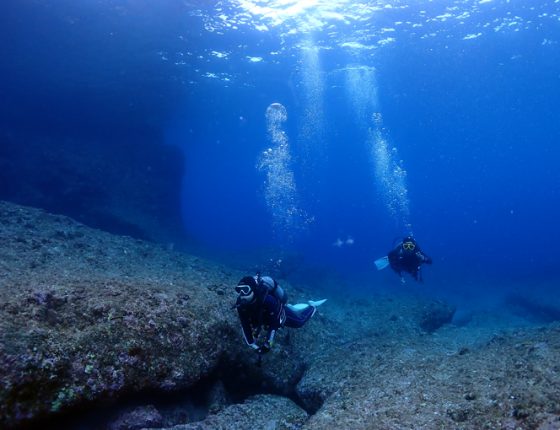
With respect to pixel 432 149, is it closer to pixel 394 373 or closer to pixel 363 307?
pixel 363 307

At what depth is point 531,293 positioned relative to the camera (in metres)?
20.6

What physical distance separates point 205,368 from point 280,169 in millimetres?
109816

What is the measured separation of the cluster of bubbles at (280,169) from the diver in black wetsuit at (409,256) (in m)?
31.6

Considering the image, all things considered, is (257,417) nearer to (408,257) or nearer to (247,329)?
(247,329)

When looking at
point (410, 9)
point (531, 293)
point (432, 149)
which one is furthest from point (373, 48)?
point (432, 149)

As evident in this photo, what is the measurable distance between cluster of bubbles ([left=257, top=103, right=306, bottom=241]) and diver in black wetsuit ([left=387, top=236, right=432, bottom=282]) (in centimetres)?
3160

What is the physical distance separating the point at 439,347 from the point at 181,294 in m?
5.76

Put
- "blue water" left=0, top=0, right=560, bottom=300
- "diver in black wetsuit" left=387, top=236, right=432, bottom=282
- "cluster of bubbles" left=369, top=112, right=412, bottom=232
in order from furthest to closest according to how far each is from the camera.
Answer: "cluster of bubbles" left=369, top=112, right=412, bottom=232, "blue water" left=0, top=0, right=560, bottom=300, "diver in black wetsuit" left=387, top=236, right=432, bottom=282

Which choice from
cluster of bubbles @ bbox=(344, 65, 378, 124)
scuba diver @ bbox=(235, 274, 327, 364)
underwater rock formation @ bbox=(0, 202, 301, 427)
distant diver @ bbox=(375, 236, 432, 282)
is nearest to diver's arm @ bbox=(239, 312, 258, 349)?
scuba diver @ bbox=(235, 274, 327, 364)

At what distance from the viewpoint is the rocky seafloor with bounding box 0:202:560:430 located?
14.6 feet

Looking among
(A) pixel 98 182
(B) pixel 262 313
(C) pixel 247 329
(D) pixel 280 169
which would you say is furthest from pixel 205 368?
(D) pixel 280 169

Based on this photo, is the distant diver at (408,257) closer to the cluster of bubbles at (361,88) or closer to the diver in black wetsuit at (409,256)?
the diver in black wetsuit at (409,256)

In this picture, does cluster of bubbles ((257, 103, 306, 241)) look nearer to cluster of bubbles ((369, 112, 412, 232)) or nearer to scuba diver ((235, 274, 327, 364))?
cluster of bubbles ((369, 112, 412, 232))

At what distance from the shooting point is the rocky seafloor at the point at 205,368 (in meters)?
4.46
